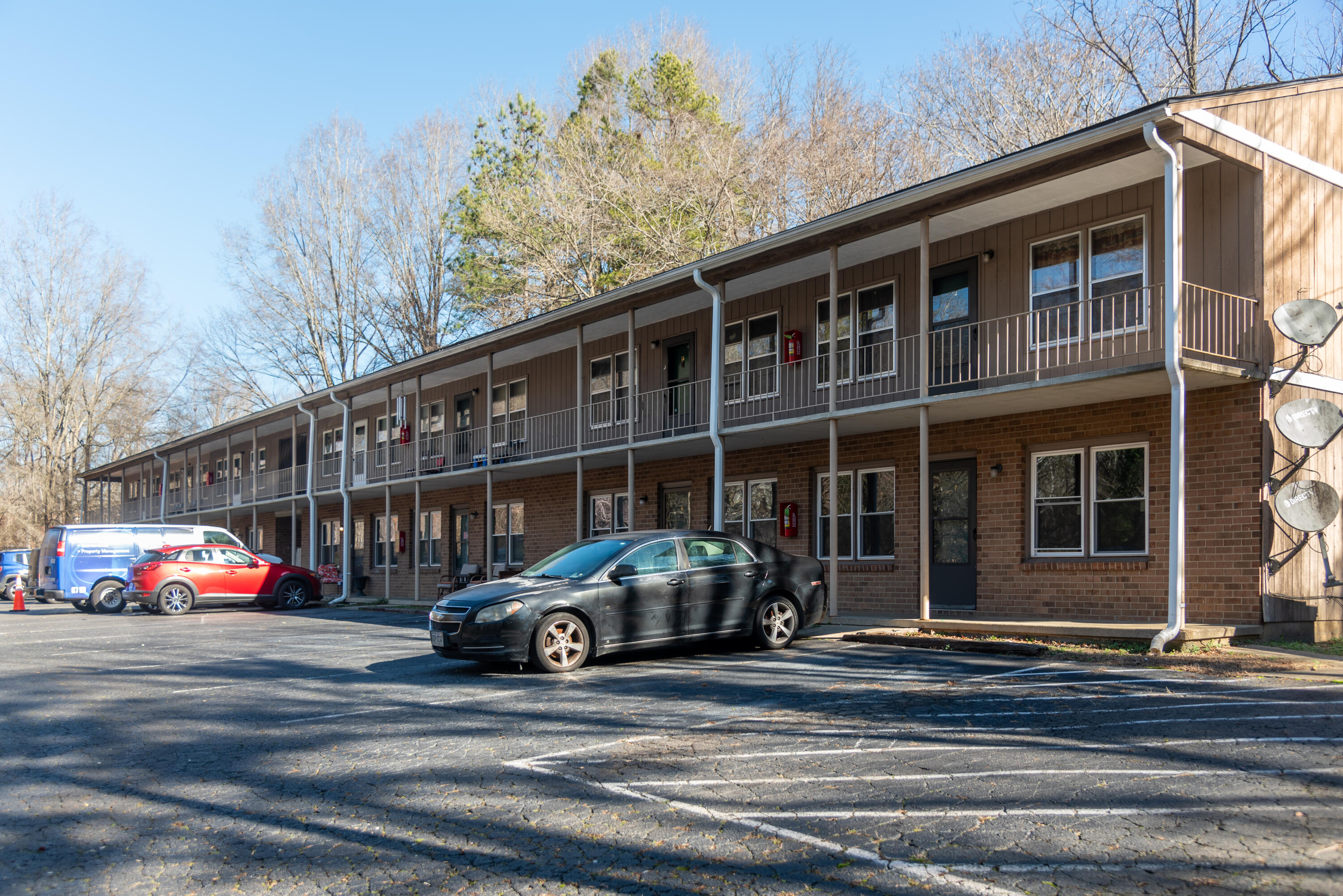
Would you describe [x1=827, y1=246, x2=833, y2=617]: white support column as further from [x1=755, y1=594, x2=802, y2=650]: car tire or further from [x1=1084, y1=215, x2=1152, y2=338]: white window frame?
[x1=1084, y1=215, x2=1152, y2=338]: white window frame

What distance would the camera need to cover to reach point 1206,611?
1212 centimetres

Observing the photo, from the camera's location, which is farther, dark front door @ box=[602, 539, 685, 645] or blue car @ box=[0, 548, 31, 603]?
blue car @ box=[0, 548, 31, 603]

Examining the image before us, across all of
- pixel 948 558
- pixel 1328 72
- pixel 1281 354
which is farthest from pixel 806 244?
pixel 1328 72

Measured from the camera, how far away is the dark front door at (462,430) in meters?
26.5

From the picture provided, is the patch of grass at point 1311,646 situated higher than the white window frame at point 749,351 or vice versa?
the white window frame at point 749,351

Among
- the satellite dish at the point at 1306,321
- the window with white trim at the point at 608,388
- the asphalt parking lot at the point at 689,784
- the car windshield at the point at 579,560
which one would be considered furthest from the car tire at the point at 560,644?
the window with white trim at the point at 608,388

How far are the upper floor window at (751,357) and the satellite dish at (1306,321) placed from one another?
812 cm

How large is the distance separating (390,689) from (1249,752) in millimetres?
7082

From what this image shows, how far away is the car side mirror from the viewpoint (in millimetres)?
10672

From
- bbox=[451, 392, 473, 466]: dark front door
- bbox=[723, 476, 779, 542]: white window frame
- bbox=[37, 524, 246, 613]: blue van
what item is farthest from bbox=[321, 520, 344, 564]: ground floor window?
bbox=[723, 476, 779, 542]: white window frame

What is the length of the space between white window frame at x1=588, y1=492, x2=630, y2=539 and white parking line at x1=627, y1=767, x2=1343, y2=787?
16251mm

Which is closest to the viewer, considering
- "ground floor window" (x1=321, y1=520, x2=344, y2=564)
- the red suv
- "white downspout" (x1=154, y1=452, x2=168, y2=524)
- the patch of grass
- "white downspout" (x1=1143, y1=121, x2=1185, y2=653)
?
"white downspout" (x1=1143, y1=121, x2=1185, y2=653)

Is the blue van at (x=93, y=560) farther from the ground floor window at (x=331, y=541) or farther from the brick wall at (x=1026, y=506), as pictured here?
the brick wall at (x=1026, y=506)

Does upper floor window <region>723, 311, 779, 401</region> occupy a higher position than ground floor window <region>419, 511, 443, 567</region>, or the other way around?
upper floor window <region>723, 311, 779, 401</region>
